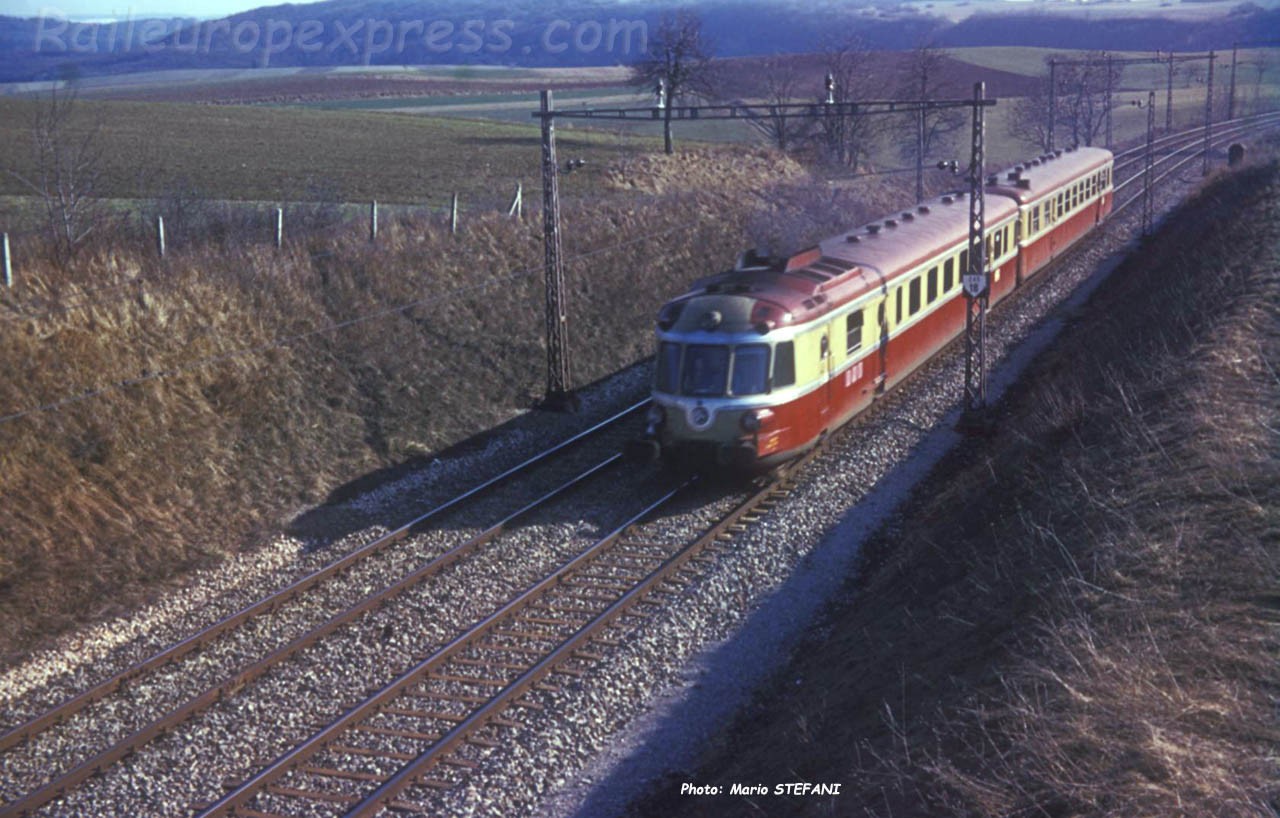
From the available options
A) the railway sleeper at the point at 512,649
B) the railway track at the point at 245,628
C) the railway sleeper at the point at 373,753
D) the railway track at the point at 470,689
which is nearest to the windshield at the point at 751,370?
the railway track at the point at 470,689

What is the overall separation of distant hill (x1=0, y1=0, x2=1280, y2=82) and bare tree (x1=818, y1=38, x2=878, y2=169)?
732 centimetres

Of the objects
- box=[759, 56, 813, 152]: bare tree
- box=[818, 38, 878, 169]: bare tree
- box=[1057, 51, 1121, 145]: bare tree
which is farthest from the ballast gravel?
box=[1057, 51, 1121, 145]: bare tree

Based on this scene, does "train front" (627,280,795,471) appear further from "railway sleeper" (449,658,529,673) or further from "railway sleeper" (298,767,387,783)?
"railway sleeper" (298,767,387,783)

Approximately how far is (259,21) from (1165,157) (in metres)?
51.2

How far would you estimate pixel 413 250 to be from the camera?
24.1 meters

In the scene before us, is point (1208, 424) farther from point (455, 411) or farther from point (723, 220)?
point (723, 220)

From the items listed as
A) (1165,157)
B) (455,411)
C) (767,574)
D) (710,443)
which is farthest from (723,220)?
(1165,157)

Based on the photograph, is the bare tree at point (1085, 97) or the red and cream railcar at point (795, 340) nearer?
the red and cream railcar at point (795, 340)

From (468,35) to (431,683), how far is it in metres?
64.5

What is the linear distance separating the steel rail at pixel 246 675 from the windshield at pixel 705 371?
94.8 inches

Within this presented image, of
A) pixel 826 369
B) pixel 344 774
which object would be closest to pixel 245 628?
pixel 344 774

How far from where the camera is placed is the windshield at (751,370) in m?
15.1

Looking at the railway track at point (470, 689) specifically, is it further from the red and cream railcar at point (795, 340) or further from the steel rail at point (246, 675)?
the red and cream railcar at point (795, 340)

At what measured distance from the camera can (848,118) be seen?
50.7 m
